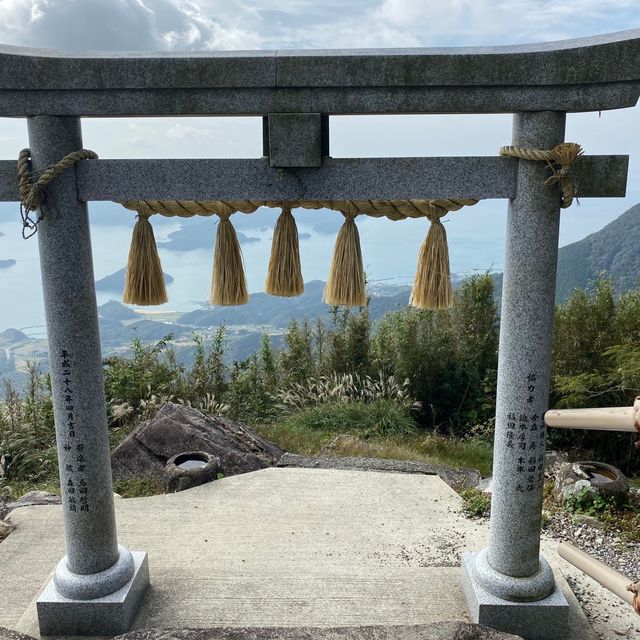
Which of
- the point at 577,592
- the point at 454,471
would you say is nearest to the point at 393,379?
the point at 454,471

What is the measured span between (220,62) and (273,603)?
10.6ft

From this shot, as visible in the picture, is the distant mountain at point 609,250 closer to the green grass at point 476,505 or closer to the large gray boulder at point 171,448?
the green grass at point 476,505

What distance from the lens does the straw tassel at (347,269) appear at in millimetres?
3807

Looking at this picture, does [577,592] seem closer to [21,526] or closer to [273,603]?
[273,603]

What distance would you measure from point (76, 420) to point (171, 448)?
9.89 feet

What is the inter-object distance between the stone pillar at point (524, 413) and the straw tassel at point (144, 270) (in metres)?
2.07

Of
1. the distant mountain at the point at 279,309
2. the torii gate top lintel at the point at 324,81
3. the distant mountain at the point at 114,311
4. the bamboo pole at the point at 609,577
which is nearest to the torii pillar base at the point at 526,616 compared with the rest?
the bamboo pole at the point at 609,577

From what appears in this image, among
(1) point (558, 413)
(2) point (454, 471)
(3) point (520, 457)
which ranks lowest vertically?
(2) point (454, 471)

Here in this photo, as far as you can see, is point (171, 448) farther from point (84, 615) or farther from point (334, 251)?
point (334, 251)

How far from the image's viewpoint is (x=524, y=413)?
12.4 feet

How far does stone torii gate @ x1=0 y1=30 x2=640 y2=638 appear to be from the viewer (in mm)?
3324

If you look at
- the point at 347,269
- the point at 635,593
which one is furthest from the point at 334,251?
the point at 635,593

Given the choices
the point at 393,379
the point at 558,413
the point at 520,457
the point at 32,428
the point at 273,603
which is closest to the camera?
the point at 558,413

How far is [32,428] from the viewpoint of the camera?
842 cm
